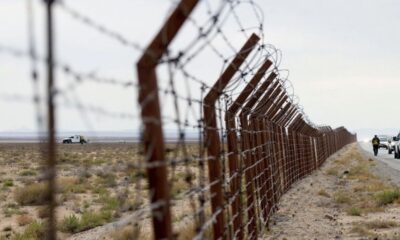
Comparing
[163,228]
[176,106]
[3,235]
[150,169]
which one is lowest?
[3,235]

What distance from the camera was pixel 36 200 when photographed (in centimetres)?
1955

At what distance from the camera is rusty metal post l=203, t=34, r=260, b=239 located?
5379mm

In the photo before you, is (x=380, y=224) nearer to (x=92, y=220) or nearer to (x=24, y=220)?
(x=92, y=220)

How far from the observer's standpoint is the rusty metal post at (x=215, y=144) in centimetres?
538

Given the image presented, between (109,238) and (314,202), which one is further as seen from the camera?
(314,202)

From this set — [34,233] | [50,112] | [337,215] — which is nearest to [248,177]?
[337,215]

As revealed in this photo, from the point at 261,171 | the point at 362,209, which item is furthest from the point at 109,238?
the point at 362,209

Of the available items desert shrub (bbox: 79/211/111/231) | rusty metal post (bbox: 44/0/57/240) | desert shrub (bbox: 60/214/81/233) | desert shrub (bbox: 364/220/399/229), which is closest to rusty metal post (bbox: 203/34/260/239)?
rusty metal post (bbox: 44/0/57/240)

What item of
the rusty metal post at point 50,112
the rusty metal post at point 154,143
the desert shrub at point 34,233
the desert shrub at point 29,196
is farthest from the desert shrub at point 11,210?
the rusty metal post at point 50,112

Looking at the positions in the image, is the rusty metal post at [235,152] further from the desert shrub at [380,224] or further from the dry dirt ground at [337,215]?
the desert shrub at [380,224]

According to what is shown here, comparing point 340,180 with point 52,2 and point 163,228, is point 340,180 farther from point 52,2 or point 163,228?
point 52,2

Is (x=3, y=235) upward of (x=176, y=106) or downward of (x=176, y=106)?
downward

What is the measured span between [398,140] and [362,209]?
29783 millimetres

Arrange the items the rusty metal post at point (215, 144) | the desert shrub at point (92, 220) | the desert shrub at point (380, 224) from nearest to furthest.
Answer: the rusty metal post at point (215, 144)
the desert shrub at point (380, 224)
the desert shrub at point (92, 220)
